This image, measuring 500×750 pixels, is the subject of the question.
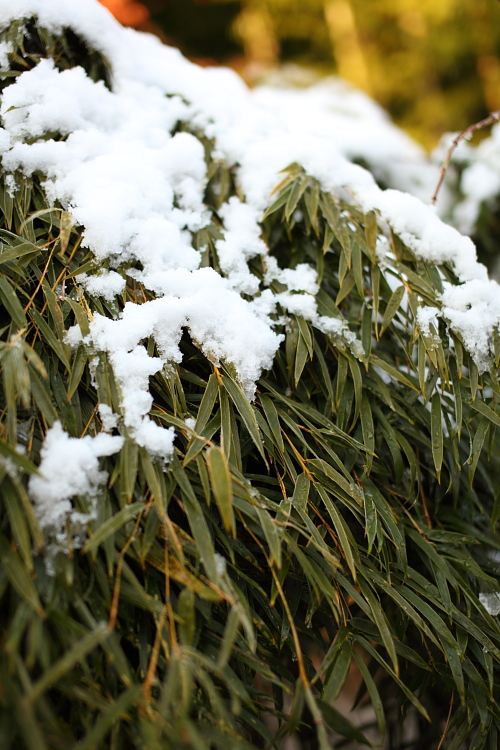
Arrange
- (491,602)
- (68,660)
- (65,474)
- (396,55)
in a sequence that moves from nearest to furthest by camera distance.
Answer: (68,660)
(65,474)
(491,602)
(396,55)

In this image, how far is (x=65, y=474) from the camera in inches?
23.2

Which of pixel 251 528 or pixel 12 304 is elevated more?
pixel 12 304

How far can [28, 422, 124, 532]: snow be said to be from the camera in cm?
58

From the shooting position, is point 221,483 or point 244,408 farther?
point 244,408

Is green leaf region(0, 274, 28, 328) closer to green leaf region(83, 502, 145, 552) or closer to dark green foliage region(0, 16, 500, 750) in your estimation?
dark green foliage region(0, 16, 500, 750)

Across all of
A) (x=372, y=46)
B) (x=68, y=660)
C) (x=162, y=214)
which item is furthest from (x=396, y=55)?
(x=68, y=660)

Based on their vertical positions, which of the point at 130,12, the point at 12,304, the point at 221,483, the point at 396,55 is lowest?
the point at 221,483

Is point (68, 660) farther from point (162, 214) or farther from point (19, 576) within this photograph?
point (162, 214)

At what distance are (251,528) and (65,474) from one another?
0.26 meters

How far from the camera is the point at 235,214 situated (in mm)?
998

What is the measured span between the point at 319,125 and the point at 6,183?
1256 millimetres

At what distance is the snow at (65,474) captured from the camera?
22.6 inches

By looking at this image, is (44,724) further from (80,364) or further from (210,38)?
(210,38)

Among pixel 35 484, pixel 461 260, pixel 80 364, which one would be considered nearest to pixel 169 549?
pixel 35 484
